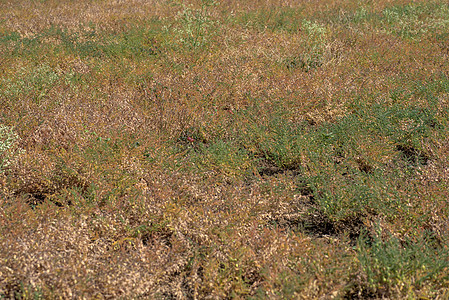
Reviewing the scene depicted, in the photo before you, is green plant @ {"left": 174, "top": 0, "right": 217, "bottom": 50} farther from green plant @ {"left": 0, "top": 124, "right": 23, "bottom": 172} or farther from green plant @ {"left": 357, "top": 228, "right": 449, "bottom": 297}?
green plant @ {"left": 357, "top": 228, "right": 449, "bottom": 297}

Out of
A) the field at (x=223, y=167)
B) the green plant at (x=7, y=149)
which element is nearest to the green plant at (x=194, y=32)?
the field at (x=223, y=167)

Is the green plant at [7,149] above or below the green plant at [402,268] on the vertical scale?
above

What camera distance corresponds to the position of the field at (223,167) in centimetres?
248

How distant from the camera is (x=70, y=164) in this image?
346 centimetres

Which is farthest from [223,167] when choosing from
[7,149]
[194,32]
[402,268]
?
[194,32]

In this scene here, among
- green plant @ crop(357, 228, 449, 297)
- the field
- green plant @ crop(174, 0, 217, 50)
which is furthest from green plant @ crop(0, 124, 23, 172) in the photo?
green plant @ crop(174, 0, 217, 50)

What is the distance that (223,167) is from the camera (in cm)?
369

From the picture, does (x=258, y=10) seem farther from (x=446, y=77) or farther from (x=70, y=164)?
(x=70, y=164)

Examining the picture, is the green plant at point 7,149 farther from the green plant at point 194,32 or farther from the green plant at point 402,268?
the green plant at point 194,32

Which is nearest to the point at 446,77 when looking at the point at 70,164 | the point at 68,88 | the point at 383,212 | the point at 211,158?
the point at 383,212

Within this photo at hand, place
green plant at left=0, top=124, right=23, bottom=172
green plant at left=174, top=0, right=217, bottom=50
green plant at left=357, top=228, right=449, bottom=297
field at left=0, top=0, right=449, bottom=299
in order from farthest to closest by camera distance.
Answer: green plant at left=174, top=0, right=217, bottom=50 → green plant at left=0, top=124, right=23, bottom=172 → field at left=0, top=0, right=449, bottom=299 → green plant at left=357, top=228, right=449, bottom=297

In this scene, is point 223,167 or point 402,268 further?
point 223,167

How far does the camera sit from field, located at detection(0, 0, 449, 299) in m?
2.48

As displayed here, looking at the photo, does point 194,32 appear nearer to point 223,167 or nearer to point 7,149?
point 223,167
